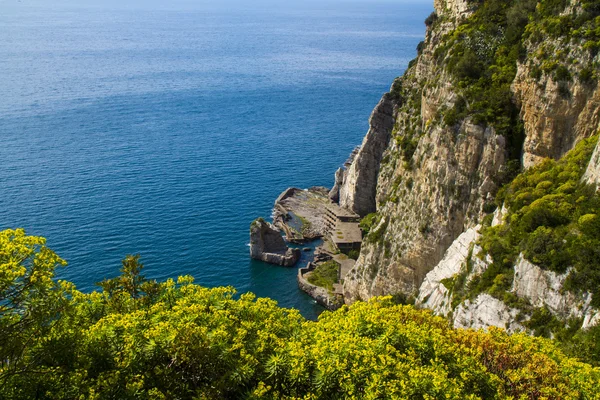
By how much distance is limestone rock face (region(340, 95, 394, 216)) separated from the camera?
91.6 meters

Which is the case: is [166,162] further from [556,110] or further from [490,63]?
[556,110]

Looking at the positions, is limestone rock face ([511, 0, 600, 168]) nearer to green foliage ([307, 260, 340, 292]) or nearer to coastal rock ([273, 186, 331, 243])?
green foliage ([307, 260, 340, 292])

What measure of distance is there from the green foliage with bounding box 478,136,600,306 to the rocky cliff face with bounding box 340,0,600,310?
236cm

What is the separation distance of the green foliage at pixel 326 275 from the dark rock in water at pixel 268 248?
5.61m

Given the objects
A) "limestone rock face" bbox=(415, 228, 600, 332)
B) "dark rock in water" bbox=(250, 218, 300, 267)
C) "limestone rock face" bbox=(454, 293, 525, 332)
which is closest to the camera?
"limestone rock face" bbox=(415, 228, 600, 332)

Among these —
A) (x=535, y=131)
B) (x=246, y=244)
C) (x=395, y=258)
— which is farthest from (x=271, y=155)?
(x=535, y=131)

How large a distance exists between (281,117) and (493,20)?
10260 cm

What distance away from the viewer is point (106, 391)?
21047 millimetres

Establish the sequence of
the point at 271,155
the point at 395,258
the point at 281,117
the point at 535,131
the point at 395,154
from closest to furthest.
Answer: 1. the point at 535,131
2. the point at 395,258
3. the point at 395,154
4. the point at 271,155
5. the point at 281,117

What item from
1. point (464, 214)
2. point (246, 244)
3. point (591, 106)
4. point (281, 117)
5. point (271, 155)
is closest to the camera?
point (591, 106)

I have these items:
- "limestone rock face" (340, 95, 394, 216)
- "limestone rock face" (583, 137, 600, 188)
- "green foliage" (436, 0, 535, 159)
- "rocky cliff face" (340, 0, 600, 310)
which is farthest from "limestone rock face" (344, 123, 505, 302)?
"limestone rock face" (340, 95, 394, 216)

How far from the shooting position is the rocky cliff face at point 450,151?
46.2 meters

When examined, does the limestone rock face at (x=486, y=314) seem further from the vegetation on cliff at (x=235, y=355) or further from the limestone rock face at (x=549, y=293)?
the vegetation on cliff at (x=235, y=355)

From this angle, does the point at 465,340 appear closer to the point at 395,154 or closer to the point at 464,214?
the point at 464,214
